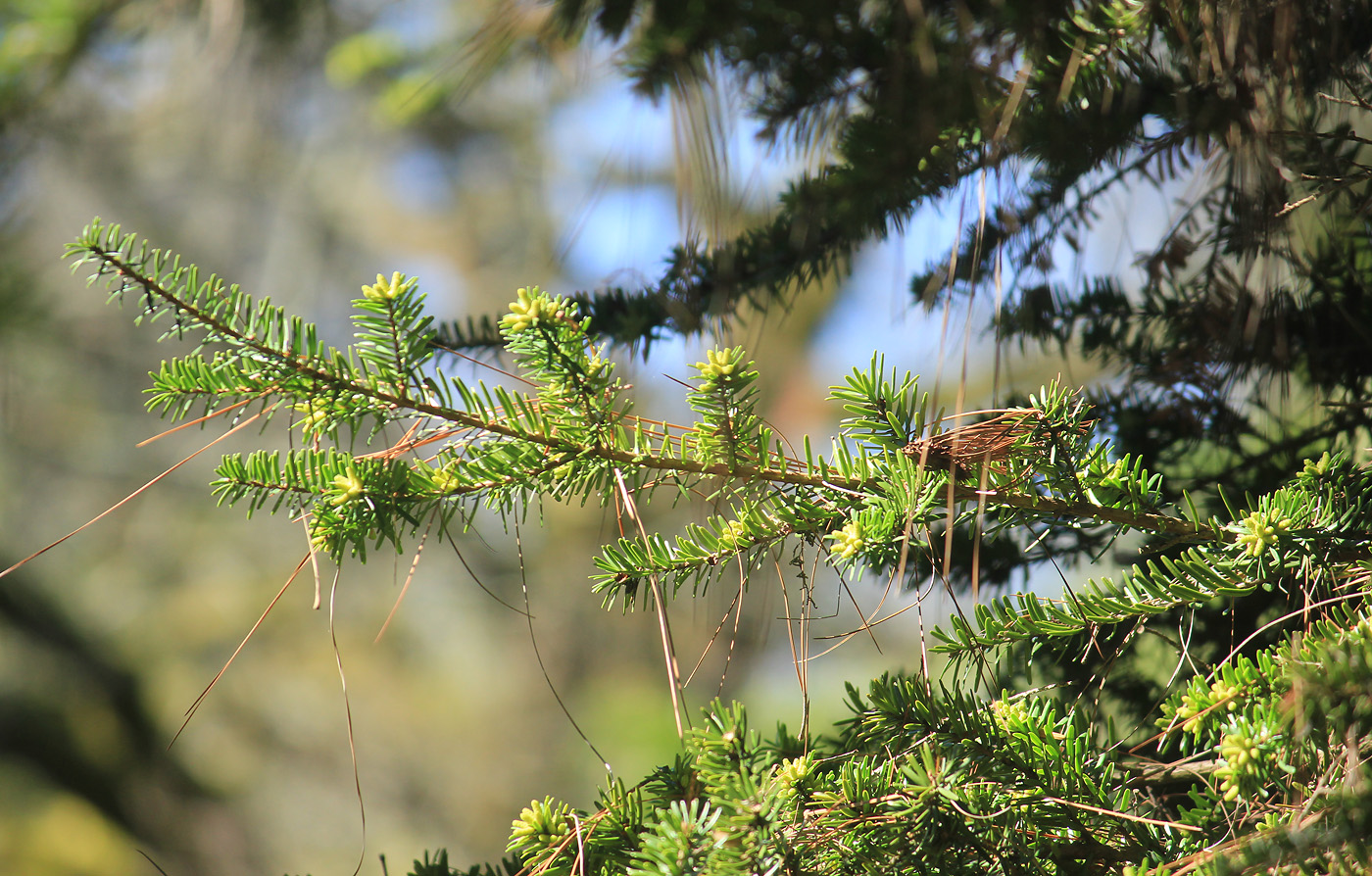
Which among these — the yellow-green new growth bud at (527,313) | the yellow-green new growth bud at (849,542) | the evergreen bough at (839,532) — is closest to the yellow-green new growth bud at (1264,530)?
the evergreen bough at (839,532)

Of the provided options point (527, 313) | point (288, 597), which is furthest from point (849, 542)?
point (288, 597)

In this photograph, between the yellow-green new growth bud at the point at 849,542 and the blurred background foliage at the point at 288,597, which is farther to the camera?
the blurred background foliage at the point at 288,597

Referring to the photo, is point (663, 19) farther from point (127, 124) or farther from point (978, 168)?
point (127, 124)

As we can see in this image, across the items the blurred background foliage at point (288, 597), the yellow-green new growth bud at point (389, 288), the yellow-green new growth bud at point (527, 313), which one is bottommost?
the yellow-green new growth bud at point (527, 313)

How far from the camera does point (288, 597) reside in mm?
2857

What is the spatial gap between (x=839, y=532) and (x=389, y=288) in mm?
214

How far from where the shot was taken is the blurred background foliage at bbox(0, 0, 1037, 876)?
2.25 m

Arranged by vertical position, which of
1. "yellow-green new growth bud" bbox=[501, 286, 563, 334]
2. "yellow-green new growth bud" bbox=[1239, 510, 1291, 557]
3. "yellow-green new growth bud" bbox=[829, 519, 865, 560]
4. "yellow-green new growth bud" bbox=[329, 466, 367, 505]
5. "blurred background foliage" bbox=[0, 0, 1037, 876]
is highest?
"blurred background foliage" bbox=[0, 0, 1037, 876]

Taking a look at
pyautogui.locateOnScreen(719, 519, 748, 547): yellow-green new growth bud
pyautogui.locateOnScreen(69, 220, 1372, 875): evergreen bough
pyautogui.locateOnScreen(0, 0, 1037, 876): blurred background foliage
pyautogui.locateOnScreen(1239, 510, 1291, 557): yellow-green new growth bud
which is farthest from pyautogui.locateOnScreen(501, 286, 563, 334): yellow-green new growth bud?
pyautogui.locateOnScreen(0, 0, 1037, 876): blurred background foliage

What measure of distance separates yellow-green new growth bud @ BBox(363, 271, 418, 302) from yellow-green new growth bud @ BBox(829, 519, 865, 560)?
21 cm

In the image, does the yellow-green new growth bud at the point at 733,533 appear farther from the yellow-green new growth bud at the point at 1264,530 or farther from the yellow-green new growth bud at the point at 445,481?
the yellow-green new growth bud at the point at 1264,530

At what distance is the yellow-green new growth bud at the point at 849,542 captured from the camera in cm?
33

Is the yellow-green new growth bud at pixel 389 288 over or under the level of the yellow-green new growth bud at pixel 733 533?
over

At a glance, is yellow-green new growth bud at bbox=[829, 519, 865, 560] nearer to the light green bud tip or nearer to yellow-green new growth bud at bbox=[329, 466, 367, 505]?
the light green bud tip
